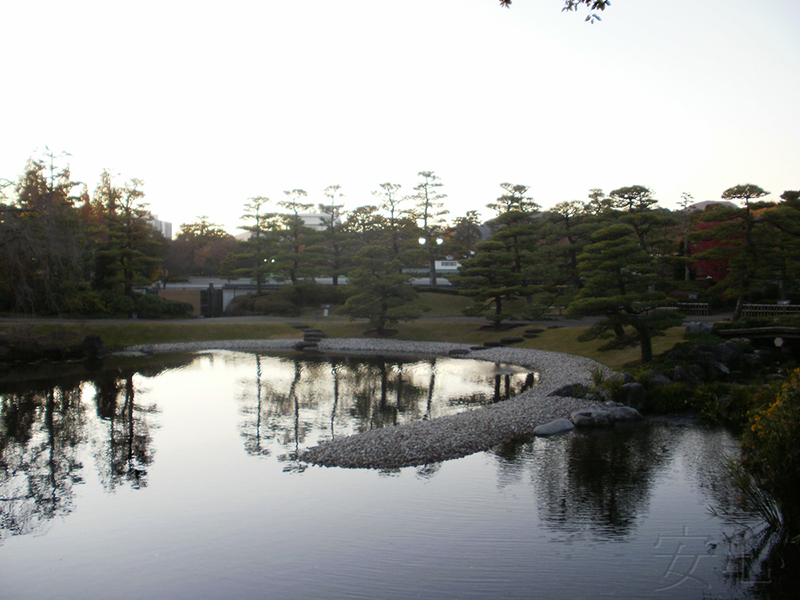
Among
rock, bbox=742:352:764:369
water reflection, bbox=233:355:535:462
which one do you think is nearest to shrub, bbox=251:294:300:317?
water reflection, bbox=233:355:535:462

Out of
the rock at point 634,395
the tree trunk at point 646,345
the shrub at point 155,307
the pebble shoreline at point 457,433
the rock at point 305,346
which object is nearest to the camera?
the pebble shoreline at point 457,433

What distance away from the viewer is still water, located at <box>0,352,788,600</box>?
17.7ft

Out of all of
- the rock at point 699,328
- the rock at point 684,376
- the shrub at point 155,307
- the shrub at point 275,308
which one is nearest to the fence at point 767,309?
the rock at point 699,328

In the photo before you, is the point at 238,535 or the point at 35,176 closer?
the point at 238,535

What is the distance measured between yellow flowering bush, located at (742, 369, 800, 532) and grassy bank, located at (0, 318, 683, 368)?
1190 centimetres

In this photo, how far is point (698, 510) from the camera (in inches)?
274

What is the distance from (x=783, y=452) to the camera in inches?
214

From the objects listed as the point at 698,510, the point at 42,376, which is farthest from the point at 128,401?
the point at 698,510

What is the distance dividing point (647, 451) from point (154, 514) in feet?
27.1

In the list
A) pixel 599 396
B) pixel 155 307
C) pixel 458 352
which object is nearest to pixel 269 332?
pixel 155 307

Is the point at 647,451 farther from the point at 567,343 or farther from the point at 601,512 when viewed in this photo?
the point at 567,343

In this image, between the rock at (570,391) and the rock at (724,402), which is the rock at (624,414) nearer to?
the rock at (570,391)

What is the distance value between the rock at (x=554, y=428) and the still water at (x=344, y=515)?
1.20 feet

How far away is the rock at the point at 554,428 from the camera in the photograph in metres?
10.8
